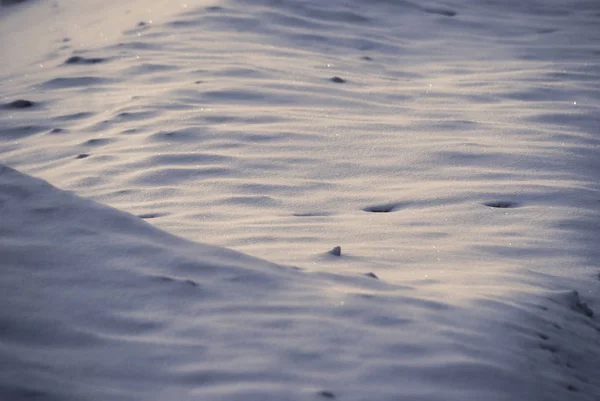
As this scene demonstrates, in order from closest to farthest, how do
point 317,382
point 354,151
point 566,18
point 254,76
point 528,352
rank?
point 317,382 < point 528,352 < point 354,151 < point 254,76 < point 566,18

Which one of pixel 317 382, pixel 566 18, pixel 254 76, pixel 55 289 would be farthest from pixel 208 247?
pixel 566 18

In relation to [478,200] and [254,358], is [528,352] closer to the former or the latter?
[254,358]

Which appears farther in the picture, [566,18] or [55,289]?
[566,18]

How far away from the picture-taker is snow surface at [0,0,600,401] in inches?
63.5

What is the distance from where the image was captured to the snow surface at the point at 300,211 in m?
1.61

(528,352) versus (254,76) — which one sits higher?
(254,76)

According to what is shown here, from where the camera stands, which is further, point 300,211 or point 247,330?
point 300,211

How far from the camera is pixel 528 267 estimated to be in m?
2.18

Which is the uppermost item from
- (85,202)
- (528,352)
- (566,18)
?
(566,18)

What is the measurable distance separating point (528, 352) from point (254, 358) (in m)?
0.68

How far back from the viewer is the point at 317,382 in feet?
5.00

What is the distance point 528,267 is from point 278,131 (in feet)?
4.98

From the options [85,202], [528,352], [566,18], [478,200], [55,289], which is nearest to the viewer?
[528,352]

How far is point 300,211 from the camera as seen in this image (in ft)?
8.49
